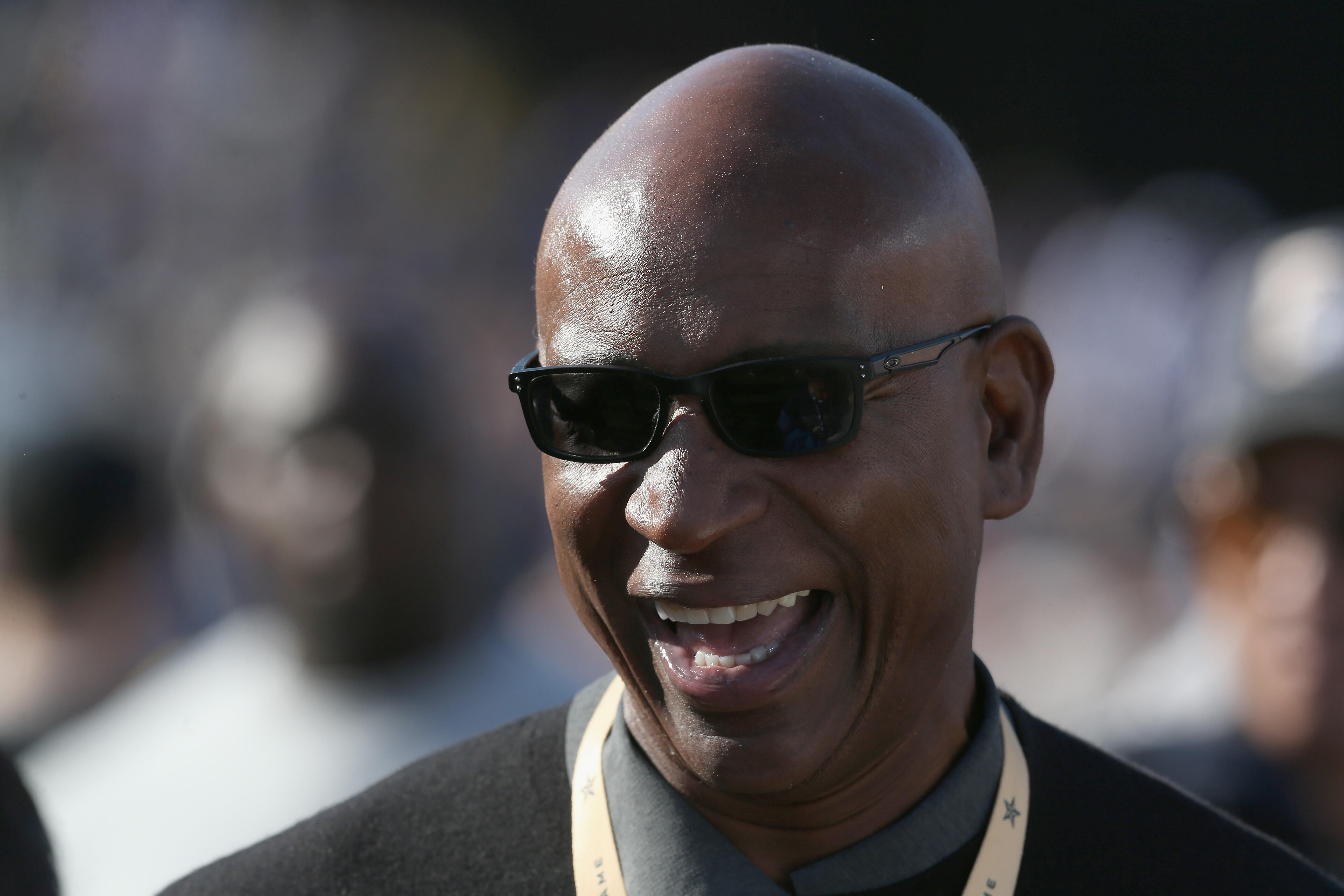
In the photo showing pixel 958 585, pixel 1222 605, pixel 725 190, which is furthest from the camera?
pixel 1222 605

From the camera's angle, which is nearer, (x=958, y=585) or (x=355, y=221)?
(x=958, y=585)

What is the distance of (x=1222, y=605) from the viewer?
15.3 feet

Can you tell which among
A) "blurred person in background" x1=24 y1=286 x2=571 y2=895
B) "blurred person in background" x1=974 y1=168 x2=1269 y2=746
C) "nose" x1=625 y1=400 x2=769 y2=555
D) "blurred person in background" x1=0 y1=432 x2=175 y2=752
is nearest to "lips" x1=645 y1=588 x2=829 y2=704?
"nose" x1=625 y1=400 x2=769 y2=555

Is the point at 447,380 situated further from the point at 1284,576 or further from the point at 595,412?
the point at 595,412

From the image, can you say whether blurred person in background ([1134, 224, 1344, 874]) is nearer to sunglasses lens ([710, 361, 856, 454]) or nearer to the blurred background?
the blurred background

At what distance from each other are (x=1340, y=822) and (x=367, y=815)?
303 centimetres

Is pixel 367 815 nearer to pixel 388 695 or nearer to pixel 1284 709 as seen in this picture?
pixel 388 695

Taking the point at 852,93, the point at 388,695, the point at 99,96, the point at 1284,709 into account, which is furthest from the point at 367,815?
the point at 99,96

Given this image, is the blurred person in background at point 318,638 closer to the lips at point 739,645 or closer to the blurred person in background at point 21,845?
the blurred person in background at point 21,845

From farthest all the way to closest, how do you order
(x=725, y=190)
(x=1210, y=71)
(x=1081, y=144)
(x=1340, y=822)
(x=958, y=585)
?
(x=1081, y=144), (x=1210, y=71), (x=1340, y=822), (x=958, y=585), (x=725, y=190)

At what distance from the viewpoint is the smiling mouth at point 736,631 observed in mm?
2082

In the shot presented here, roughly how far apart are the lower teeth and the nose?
0.59ft

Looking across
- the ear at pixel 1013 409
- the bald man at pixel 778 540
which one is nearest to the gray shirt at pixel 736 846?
the bald man at pixel 778 540

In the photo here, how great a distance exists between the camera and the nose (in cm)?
199
